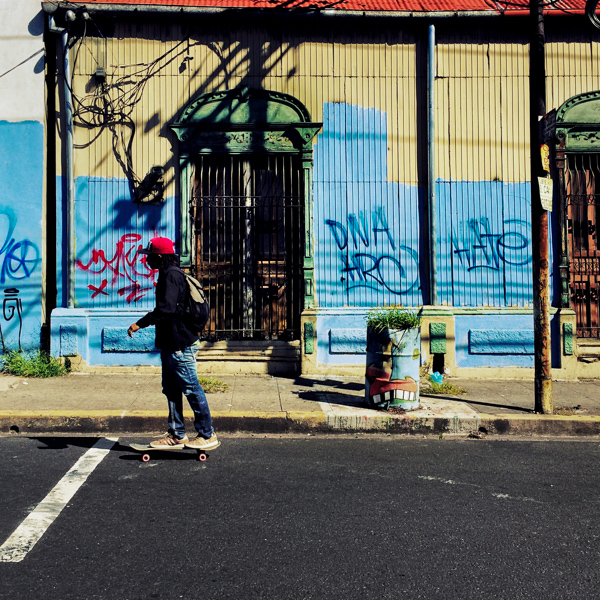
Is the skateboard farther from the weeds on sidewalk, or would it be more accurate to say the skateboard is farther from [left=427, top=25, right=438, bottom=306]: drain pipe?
[left=427, top=25, right=438, bottom=306]: drain pipe

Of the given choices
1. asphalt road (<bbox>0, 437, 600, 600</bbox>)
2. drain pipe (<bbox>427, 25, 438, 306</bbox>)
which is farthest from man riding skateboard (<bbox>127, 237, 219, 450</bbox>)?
drain pipe (<bbox>427, 25, 438, 306</bbox>)

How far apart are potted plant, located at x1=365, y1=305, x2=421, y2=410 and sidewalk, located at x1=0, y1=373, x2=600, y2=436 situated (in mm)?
166

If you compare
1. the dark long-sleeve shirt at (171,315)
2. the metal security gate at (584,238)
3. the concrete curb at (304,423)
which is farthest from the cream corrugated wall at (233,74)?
the dark long-sleeve shirt at (171,315)

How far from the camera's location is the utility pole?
7074mm

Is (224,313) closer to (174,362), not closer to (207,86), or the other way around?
(207,86)

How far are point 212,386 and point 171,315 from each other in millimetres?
2911

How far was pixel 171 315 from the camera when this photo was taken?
5.37 metres

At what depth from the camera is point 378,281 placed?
9461mm

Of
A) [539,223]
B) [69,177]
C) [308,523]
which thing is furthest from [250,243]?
[308,523]

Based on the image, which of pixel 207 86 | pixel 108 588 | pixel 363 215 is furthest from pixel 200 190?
pixel 108 588

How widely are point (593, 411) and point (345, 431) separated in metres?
2.99

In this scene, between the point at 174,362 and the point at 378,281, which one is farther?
the point at 378,281

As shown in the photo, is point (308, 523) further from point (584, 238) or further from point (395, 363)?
point (584, 238)

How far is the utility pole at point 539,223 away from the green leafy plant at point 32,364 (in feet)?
21.2
